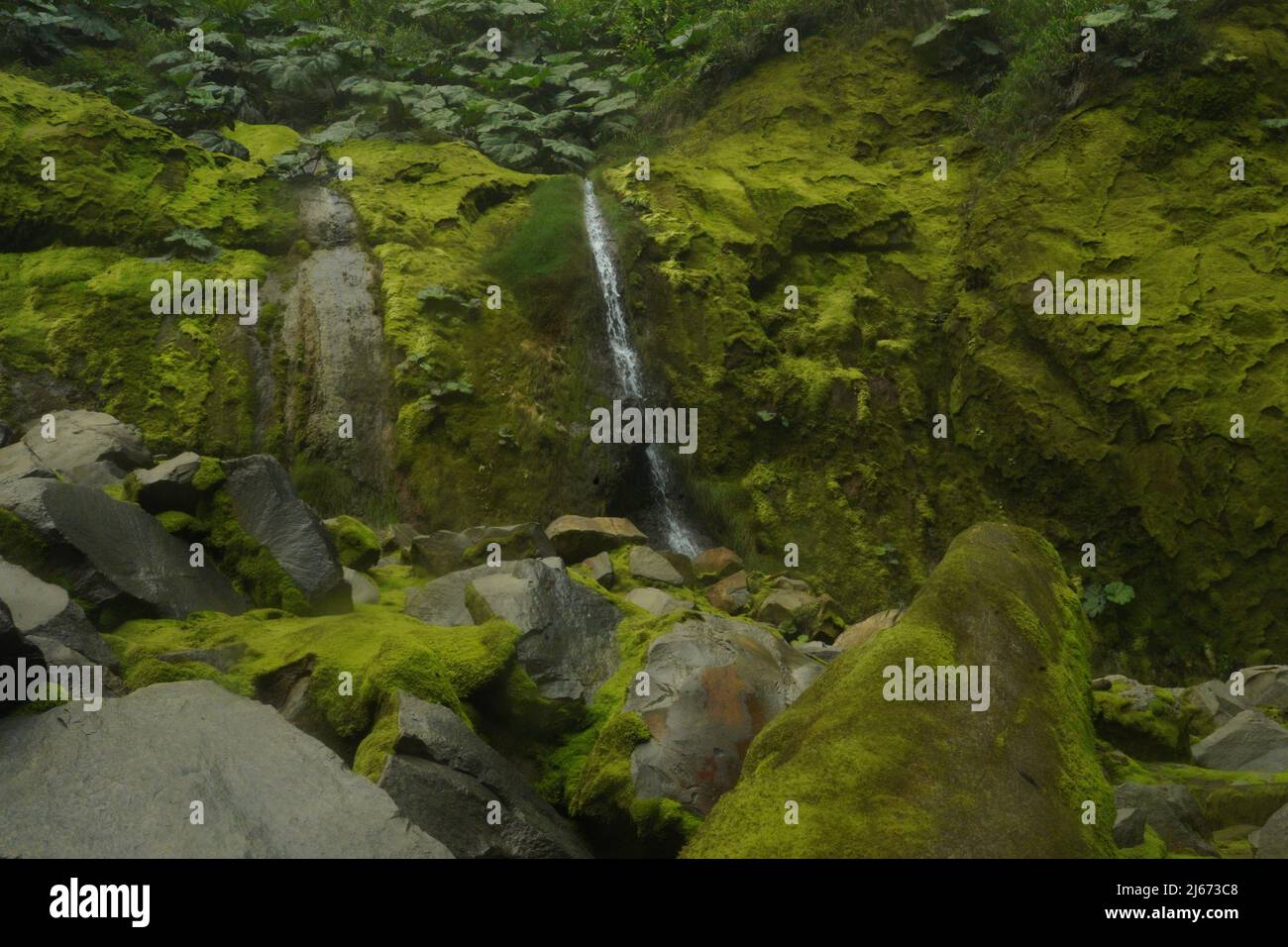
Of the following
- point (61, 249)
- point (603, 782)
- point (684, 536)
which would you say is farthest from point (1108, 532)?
point (61, 249)

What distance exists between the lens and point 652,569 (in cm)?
1015

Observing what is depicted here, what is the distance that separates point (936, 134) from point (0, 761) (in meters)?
16.3

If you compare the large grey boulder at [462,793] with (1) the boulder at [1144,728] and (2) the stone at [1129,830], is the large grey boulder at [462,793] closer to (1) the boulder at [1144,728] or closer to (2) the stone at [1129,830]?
(2) the stone at [1129,830]

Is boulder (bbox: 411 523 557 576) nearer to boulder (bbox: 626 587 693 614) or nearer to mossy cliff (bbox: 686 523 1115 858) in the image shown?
boulder (bbox: 626 587 693 614)

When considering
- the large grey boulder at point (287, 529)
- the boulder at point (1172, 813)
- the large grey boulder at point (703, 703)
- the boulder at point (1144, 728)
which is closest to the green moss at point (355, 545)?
the large grey boulder at point (287, 529)

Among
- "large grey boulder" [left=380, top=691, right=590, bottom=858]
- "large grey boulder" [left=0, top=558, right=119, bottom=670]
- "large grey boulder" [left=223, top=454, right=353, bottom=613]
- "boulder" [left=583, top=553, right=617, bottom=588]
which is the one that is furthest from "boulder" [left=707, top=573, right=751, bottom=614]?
"large grey boulder" [left=0, top=558, right=119, bottom=670]

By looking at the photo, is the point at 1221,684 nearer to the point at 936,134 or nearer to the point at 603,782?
the point at 603,782

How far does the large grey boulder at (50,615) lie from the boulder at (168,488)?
1.98 meters

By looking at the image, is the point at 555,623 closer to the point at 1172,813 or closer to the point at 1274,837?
the point at 1172,813

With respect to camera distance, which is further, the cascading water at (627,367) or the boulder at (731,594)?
the cascading water at (627,367)

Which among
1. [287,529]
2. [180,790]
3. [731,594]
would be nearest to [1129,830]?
[180,790]

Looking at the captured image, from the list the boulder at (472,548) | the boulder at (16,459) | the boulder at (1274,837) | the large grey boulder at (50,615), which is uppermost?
the boulder at (16,459)

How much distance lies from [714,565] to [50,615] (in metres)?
7.78

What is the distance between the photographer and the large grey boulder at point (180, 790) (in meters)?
3.77
